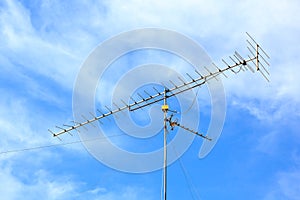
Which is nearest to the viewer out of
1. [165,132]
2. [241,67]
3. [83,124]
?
[241,67]

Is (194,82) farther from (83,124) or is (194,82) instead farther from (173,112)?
(83,124)

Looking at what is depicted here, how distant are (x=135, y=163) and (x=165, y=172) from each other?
1.25 metres

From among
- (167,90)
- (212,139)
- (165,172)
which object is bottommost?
(165,172)

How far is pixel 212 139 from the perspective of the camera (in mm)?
16078

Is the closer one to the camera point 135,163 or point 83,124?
point 135,163

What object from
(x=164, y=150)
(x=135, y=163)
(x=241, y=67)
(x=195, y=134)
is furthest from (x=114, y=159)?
(x=241, y=67)

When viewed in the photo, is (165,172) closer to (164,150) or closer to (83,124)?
(164,150)

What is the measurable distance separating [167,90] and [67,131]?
12.2 ft

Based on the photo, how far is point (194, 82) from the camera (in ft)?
49.2

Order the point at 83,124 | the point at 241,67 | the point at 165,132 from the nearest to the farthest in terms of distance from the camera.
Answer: the point at 241,67
the point at 165,132
the point at 83,124

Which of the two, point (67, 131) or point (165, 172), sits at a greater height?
point (67, 131)

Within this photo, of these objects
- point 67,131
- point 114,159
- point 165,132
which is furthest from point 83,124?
point 165,132

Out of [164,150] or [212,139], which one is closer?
[164,150]

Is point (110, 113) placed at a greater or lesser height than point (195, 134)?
greater
